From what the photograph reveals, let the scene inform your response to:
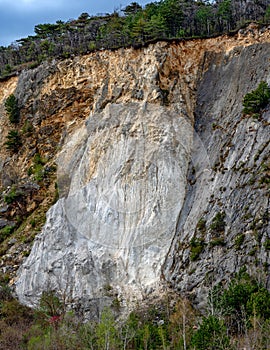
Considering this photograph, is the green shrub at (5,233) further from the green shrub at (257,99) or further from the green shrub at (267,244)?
the green shrub at (267,244)

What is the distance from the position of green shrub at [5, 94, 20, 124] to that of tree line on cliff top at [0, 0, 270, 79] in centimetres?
397

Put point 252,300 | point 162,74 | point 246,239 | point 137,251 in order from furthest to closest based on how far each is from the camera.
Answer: point 162,74, point 137,251, point 246,239, point 252,300

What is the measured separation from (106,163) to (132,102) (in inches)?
194

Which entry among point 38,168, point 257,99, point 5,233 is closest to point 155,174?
point 257,99

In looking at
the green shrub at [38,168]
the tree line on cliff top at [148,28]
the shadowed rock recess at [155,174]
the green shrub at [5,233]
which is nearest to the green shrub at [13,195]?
the green shrub at [38,168]

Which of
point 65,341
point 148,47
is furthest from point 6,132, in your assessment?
point 65,341

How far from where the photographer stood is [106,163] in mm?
31484

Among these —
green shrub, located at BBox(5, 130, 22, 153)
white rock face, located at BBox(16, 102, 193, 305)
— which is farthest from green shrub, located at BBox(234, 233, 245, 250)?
green shrub, located at BBox(5, 130, 22, 153)

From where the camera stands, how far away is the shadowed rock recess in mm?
24906

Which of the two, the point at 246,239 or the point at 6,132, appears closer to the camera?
the point at 246,239

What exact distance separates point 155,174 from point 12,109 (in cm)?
1595

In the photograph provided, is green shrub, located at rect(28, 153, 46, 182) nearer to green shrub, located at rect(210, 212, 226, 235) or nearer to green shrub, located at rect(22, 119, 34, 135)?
green shrub, located at rect(22, 119, 34, 135)

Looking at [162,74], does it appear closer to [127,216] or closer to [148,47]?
[148,47]

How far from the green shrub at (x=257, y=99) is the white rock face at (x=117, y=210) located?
4.39 m
